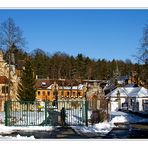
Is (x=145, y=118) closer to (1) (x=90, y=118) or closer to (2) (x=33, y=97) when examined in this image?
(1) (x=90, y=118)

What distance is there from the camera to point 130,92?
68.6 ft

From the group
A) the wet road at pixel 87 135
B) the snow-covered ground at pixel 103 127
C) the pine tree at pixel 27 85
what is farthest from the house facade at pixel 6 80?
the snow-covered ground at pixel 103 127

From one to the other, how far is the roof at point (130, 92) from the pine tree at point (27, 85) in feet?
14.7

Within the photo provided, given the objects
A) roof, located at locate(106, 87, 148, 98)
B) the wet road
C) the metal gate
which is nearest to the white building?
roof, located at locate(106, 87, 148, 98)

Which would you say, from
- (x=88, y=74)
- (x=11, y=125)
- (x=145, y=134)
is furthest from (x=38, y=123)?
(x=145, y=134)

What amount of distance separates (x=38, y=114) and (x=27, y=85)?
124cm

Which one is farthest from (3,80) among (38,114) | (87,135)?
(87,135)

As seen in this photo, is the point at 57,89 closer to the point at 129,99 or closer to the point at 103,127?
the point at 103,127

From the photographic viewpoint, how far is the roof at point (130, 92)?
19.6 m

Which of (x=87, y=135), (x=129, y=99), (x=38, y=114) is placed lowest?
(x=87, y=135)

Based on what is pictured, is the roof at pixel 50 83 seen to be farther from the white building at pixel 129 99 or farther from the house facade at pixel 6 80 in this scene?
the white building at pixel 129 99

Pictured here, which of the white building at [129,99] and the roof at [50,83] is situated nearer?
the roof at [50,83]

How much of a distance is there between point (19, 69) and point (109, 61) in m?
3.19

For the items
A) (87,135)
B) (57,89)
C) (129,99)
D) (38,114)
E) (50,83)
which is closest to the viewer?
(87,135)
